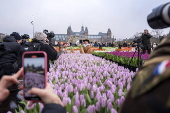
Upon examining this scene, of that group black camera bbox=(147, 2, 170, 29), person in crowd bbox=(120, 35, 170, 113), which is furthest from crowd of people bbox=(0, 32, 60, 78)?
person in crowd bbox=(120, 35, 170, 113)

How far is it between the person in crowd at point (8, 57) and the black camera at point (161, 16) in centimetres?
469

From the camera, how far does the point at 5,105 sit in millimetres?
4219

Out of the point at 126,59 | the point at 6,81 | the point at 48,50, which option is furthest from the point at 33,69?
the point at 126,59

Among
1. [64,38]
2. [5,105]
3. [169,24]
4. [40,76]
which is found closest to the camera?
[169,24]

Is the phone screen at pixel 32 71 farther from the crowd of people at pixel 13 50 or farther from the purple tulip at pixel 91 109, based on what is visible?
the crowd of people at pixel 13 50

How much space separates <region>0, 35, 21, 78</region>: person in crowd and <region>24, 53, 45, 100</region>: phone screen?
4.20 m

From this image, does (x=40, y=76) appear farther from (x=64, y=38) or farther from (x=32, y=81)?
(x=64, y=38)

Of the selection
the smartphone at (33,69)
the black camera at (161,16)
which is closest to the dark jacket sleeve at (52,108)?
the smartphone at (33,69)

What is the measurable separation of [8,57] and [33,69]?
456cm

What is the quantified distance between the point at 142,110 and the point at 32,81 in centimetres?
63

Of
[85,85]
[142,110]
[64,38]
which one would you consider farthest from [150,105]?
[64,38]

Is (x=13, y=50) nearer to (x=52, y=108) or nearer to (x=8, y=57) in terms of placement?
(x=8, y=57)

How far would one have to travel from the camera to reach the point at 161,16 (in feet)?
2.69

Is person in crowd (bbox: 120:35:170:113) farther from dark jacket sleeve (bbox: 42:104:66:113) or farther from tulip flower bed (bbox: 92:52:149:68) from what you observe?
tulip flower bed (bbox: 92:52:149:68)
